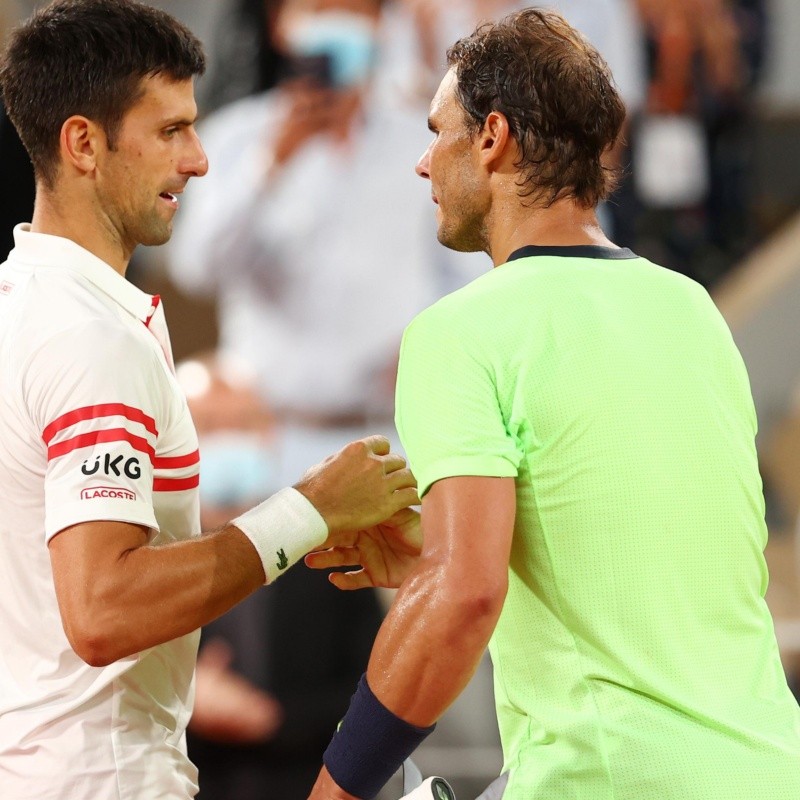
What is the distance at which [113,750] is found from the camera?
5.37 feet

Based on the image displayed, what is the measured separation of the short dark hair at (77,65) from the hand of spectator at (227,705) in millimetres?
2981

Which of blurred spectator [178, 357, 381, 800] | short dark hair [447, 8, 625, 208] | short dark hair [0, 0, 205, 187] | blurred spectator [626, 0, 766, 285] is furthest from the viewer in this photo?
blurred spectator [626, 0, 766, 285]

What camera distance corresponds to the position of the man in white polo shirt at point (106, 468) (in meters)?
1.55

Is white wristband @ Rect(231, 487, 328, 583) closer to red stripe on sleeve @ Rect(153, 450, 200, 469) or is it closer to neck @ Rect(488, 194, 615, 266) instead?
red stripe on sleeve @ Rect(153, 450, 200, 469)

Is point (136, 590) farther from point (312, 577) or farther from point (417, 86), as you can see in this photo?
point (417, 86)

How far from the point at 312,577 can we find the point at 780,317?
Result: 6.95 feet

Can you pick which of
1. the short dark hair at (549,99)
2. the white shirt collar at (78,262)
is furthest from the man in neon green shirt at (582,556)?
the white shirt collar at (78,262)

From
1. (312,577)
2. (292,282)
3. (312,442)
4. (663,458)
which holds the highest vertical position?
(663,458)

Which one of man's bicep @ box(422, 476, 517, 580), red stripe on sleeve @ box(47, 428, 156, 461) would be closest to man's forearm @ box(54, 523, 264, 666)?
red stripe on sleeve @ box(47, 428, 156, 461)

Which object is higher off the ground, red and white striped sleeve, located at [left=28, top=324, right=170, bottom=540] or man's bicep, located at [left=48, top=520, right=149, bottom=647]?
red and white striped sleeve, located at [left=28, top=324, right=170, bottom=540]

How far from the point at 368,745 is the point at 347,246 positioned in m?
3.47

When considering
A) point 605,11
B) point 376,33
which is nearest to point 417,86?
point 376,33

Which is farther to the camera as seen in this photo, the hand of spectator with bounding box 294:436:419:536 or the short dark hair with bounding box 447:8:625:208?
the hand of spectator with bounding box 294:436:419:536

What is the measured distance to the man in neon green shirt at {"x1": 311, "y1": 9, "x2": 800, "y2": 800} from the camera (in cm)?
139
